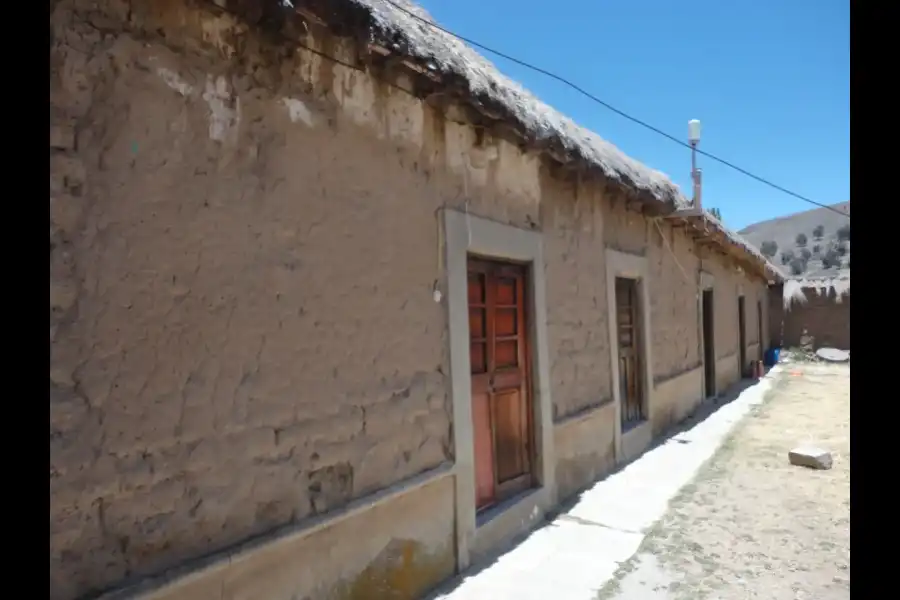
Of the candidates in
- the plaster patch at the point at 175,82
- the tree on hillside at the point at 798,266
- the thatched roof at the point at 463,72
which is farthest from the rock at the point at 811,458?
the tree on hillside at the point at 798,266

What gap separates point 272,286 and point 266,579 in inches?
48.4

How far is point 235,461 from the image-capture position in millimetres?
2648

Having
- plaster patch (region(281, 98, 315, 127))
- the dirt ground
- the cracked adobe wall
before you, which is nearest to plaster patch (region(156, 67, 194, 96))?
the cracked adobe wall

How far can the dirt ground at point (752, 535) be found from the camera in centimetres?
406

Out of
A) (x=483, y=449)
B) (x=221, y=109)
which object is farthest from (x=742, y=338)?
(x=221, y=109)

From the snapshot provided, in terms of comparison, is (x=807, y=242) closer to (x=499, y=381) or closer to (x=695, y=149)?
(x=695, y=149)

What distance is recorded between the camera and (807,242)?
152 ft

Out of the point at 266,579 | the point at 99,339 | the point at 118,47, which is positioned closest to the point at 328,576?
the point at 266,579

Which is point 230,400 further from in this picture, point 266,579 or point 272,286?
point 266,579

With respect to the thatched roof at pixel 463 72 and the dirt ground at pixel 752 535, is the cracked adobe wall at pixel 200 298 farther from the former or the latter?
the dirt ground at pixel 752 535

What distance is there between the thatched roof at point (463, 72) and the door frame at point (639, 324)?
867mm

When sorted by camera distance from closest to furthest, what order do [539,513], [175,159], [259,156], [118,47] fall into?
[118,47], [175,159], [259,156], [539,513]

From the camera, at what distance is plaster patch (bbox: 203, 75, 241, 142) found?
8.54 ft

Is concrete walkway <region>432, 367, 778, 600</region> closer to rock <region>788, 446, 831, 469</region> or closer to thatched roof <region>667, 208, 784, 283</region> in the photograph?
rock <region>788, 446, 831, 469</region>
